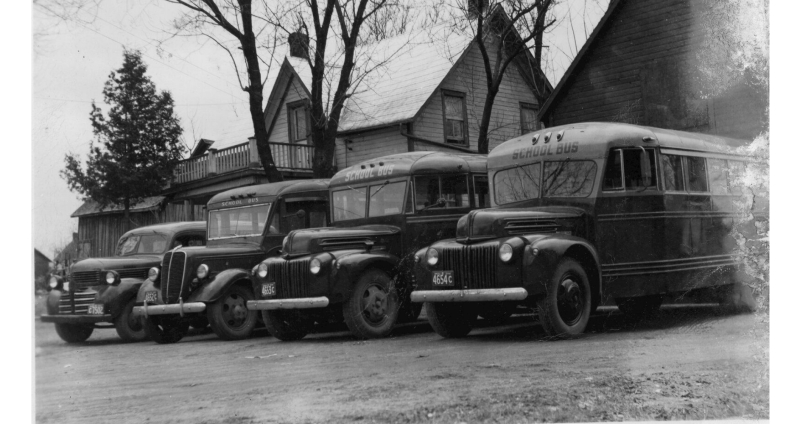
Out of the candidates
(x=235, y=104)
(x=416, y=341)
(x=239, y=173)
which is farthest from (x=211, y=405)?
(x=239, y=173)

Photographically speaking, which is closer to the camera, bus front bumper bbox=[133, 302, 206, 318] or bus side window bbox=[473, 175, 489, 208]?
bus side window bbox=[473, 175, 489, 208]

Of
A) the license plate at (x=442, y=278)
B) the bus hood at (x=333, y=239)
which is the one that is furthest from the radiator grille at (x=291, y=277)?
the license plate at (x=442, y=278)

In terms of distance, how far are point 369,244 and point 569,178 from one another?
2.22m

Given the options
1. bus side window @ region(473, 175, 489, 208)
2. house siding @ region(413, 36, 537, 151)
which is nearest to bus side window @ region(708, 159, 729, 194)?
house siding @ region(413, 36, 537, 151)

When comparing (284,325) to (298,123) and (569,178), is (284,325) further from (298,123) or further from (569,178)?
(569,178)

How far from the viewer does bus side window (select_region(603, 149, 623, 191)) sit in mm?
7117

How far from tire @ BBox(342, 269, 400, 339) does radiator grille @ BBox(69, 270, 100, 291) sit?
2.47 meters

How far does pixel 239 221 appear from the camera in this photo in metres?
9.59

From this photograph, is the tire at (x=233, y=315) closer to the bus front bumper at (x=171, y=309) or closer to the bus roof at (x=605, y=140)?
the bus front bumper at (x=171, y=309)

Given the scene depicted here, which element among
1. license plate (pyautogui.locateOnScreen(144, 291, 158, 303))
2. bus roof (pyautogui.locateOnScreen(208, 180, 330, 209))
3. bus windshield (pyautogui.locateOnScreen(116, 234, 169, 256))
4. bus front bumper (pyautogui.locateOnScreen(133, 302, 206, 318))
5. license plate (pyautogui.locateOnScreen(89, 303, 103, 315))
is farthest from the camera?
bus roof (pyautogui.locateOnScreen(208, 180, 330, 209))

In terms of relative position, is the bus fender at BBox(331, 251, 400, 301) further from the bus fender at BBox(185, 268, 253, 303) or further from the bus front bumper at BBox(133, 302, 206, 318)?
the bus front bumper at BBox(133, 302, 206, 318)

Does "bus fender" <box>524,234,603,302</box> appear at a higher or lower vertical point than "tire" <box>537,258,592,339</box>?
higher

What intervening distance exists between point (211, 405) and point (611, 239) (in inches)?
143

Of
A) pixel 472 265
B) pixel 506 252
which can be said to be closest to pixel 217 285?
pixel 472 265
